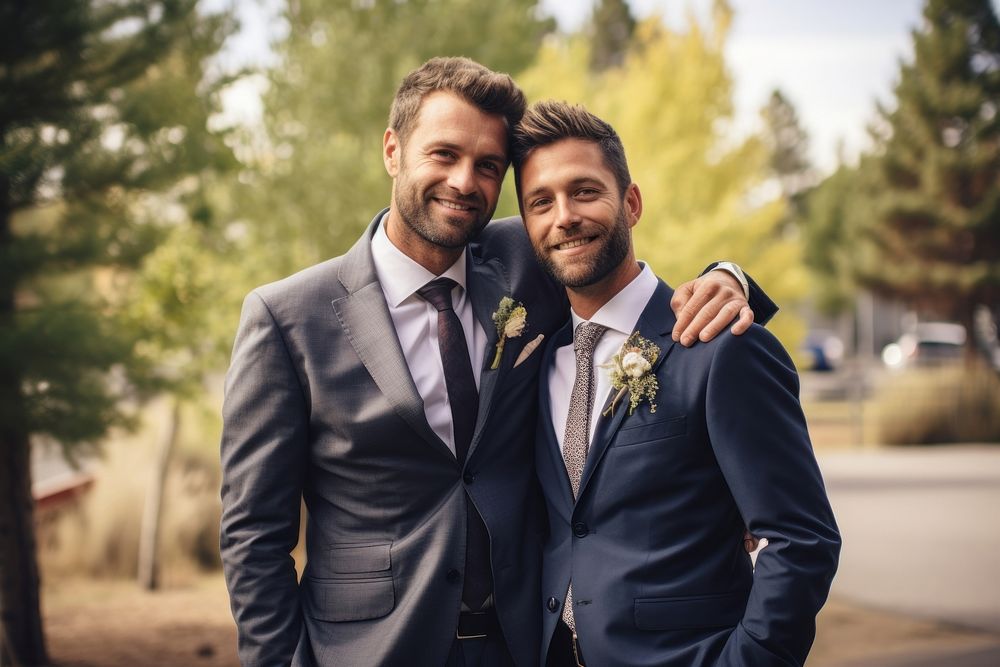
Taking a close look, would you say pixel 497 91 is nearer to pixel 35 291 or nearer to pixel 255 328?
pixel 255 328

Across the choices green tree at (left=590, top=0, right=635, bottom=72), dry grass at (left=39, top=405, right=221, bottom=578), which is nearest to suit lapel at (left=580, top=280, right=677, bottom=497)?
dry grass at (left=39, top=405, right=221, bottom=578)

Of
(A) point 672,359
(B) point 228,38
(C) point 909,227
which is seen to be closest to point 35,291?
(B) point 228,38

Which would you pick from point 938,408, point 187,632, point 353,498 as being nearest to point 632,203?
point 353,498

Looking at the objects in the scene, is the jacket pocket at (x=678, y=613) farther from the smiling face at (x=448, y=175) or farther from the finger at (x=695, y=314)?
the smiling face at (x=448, y=175)

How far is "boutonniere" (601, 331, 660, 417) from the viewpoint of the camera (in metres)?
2.74

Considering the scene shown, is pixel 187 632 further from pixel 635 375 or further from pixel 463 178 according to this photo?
pixel 635 375

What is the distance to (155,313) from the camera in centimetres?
791

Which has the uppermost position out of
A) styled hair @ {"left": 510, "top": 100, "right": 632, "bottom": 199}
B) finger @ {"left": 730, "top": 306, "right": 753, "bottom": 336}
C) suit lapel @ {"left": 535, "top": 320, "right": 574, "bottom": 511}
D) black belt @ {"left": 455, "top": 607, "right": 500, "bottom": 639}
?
styled hair @ {"left": 510, "top": 100, "right": 632, "bottom": 199}

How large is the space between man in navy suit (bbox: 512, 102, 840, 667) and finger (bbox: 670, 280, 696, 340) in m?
0.04

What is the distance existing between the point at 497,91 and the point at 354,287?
2.48ft

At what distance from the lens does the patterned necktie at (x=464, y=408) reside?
289 cm

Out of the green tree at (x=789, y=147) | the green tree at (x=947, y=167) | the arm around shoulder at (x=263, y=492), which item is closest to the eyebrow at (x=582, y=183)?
the arm around shoulder at (x=263, y=492)

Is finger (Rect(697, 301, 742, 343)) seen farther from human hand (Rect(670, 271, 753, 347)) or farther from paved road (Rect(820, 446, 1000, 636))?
paved road (Rect(820, 446, 1000, 636))

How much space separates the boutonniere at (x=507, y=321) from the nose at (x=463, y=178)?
376 mm
